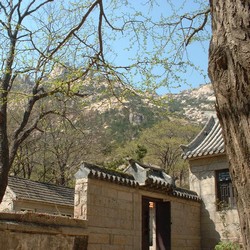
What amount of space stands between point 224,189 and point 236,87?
11.4 meters

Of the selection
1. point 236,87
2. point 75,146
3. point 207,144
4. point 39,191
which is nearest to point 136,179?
point 207,144

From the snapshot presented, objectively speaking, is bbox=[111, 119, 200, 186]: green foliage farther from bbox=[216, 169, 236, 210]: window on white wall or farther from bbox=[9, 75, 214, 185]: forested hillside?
bbox=[216, 169, 236, 210]: window on white wall

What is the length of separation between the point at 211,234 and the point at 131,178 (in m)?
4.77

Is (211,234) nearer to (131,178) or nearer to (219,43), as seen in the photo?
(131,178)

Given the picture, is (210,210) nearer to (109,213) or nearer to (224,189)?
(224,189)

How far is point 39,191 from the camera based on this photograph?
1590 cm

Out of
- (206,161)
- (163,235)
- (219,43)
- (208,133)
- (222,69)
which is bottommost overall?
(163,235)

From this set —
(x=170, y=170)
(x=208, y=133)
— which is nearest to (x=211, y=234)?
(x=208, y=133)

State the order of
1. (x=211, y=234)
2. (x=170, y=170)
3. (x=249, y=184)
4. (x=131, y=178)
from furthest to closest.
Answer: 1. (x=170, y=170)
2. (x=211, y=234)
3. (x=131, y=178)
4. (x=249, y=184)

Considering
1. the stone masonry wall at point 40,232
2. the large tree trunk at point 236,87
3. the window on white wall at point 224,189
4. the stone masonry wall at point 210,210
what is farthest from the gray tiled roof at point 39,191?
the large tree trunk at point 236,87

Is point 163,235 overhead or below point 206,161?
below

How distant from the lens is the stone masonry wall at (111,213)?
8.09 metres

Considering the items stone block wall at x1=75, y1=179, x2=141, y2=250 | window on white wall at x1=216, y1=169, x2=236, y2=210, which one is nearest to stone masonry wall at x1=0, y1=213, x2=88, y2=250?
stone block wall at x1=75, y1=179, x2=141, y2=250

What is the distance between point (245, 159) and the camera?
2.02m
